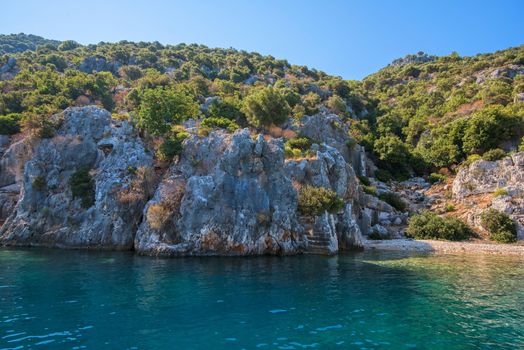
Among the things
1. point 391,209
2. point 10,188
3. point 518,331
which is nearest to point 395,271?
point 518,331

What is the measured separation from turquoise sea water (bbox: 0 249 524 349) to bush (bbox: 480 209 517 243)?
14758 mm

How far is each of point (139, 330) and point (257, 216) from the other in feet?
72.1

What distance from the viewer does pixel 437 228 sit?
4403 cm

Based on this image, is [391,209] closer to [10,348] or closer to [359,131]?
[359,131]

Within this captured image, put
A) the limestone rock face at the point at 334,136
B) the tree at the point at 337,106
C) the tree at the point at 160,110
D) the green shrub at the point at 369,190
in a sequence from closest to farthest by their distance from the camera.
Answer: the tree at the point at 160,110
the green shrub at the point at 369,190
the limestone rock face at the point at 334,136
the tree at the point at 337,106

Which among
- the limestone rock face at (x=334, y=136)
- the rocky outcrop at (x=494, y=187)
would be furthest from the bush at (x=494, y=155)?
the limestone rock face at (x=334, y=136)

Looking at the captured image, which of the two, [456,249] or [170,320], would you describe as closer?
[170,320]

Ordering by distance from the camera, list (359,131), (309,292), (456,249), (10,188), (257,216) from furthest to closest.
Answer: (359,131)
(10,188)
(456,249)
(257,216)
(309,292)

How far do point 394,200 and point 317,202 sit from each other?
937 inches

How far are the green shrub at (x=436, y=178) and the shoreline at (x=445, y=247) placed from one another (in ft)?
76.8

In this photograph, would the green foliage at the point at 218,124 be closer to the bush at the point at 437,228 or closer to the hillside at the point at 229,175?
the hillside at the point at 229,175

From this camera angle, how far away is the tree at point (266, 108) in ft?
195

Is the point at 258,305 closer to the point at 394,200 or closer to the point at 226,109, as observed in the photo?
the point at 394,200

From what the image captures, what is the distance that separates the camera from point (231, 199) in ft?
116
